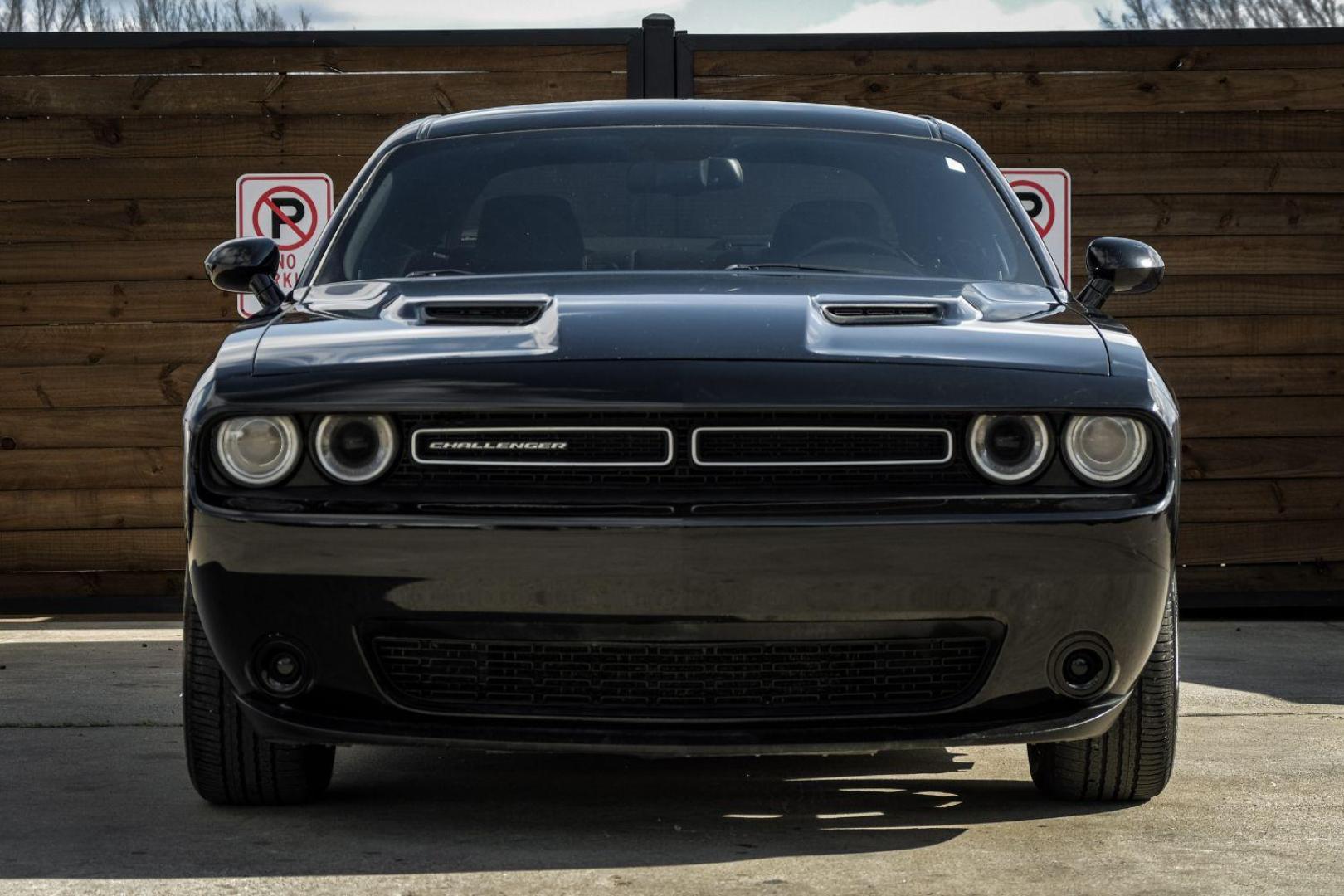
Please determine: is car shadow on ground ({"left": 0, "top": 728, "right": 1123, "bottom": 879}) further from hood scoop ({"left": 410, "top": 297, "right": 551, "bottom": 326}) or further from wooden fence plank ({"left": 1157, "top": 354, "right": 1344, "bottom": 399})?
wooden fence plank ({"left": 1157, "top": 354, "right": 1344, "bottom": 399})

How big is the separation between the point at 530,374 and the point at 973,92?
238 inches

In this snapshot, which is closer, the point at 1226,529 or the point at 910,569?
the point at 910,569

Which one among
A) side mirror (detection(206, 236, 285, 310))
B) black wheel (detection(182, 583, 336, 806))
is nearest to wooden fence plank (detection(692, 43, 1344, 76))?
side mirror (detection(206, 236, 285, 310))

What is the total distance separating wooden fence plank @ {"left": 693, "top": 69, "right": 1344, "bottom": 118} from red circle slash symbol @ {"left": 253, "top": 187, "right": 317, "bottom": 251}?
103 cm

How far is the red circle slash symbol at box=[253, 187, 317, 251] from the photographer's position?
9156 millimetres

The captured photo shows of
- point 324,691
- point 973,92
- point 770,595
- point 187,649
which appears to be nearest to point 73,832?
A: point 187,649

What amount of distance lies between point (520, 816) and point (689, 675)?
0.67 meters

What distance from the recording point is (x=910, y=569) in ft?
11.6

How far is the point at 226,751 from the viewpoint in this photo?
13.4 ft

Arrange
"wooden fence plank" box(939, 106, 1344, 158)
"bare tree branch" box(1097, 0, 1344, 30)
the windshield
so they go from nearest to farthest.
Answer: the windshield < "wooden fence plank" box(939, 106, 1344, 158) < "bare tree branch" box(1097, 0, 1344, 30)

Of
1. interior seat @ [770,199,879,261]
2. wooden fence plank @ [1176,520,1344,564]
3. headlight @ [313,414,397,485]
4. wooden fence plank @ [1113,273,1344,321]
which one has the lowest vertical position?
wooden fence plank @ [1176,520,1344,564]

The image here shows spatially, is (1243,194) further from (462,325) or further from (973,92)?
(462,325)

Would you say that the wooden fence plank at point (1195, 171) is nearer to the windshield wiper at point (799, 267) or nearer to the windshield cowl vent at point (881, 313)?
the windshield wiper at point (799, 267)

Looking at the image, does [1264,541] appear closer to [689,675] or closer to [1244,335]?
[1244,335]
